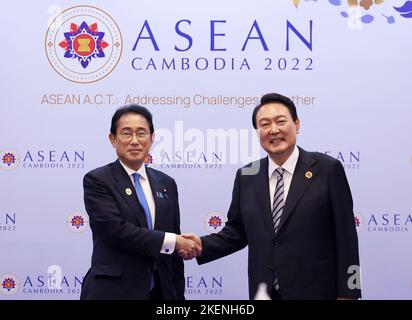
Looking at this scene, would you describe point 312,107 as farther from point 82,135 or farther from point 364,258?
point 82,135

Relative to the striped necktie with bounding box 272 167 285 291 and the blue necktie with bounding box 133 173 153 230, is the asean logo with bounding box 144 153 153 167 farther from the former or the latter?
the striped necktie with bounding box 272 167 285 291

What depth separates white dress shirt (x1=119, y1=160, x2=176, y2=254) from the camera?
3.32 metres

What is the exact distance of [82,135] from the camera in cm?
388

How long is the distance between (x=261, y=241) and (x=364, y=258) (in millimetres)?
945

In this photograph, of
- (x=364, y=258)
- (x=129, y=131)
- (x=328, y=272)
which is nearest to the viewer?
(x=328, y=272)

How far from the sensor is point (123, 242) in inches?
127

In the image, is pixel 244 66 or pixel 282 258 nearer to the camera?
pixel 282 258

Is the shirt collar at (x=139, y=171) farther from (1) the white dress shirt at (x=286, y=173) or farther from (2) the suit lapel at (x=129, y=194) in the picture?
(1) the white dress shirt at (x=286, y=173)

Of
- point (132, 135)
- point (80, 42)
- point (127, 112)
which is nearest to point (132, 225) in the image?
point (132, 135)

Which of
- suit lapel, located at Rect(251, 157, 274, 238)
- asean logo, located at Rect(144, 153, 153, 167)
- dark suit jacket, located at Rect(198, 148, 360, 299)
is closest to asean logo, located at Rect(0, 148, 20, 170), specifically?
asean logo, located at Rect(144, 153, 153, 167)

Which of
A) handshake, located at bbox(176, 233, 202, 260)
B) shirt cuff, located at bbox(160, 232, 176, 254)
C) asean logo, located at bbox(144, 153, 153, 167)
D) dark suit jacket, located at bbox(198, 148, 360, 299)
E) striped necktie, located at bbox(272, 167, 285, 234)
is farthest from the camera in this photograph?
asean logo, located at bbox(144, 153, 153, 167)

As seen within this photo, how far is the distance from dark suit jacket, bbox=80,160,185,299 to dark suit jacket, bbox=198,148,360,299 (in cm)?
49

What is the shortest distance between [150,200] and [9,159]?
3.26 ft

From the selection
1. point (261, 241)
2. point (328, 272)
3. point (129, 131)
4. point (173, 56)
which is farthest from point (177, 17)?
point (328, 272)
